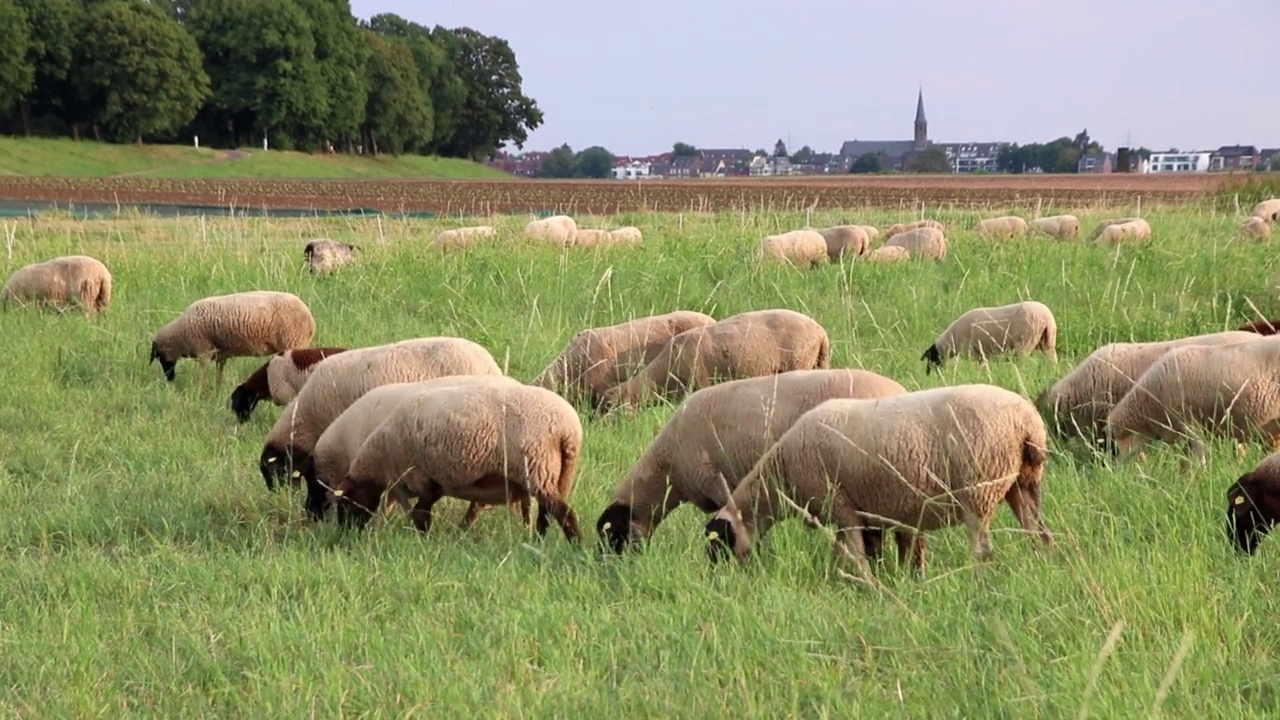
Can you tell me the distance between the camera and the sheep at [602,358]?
841 centimetres

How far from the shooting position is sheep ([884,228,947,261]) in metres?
13.7

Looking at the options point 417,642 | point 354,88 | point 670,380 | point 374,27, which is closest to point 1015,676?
point 417,642

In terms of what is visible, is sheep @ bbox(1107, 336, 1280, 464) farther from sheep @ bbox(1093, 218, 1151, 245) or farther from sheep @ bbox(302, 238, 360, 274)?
sheep @ bbox(302, 238, 360, 274)

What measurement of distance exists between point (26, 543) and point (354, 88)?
224ft

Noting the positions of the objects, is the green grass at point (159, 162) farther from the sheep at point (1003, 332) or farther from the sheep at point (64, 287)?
the sheep at point (1003, 332)

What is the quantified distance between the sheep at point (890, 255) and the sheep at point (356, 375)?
6917mm

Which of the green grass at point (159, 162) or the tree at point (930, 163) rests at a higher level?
the tree at point (930, 163)

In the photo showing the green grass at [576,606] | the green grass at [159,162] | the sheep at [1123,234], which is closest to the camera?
the green grass at [576,606]

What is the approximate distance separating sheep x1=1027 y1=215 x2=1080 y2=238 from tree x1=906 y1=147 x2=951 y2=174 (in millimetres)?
79511

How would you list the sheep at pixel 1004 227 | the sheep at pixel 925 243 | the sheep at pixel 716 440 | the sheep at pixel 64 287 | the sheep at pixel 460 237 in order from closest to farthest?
the sheep at pixel 716 440
the sheep at pixel 64 287
the sheep at pixel 925 243
the sheep at pixel 460 237
the sheep at pixel 1004 227

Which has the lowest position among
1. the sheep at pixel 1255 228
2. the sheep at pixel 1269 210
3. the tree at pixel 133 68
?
the sheep at pixel 1255 228

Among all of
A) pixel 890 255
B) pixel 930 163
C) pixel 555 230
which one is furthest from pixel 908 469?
pixel 930 163

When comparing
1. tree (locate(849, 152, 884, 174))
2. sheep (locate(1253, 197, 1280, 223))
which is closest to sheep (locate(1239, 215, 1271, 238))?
sheep (locate(1253, 197, 1280, 223))

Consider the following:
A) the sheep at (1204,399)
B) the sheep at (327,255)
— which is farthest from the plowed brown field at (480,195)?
the sheep at (1204,399)
